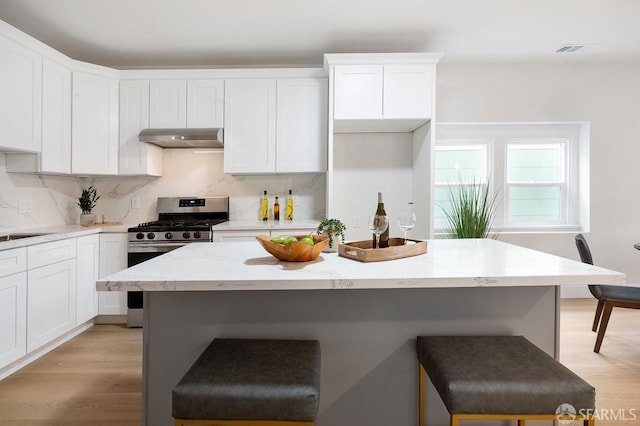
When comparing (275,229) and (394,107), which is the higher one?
(394,107)

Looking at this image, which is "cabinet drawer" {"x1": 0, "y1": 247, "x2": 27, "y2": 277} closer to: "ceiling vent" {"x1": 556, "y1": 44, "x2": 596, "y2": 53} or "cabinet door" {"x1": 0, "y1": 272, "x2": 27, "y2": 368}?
"cabinet door" {"x1": 0, "y1": 272, "x2": 27, "y2": 368}

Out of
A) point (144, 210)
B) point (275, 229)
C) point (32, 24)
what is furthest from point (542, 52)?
point (32, 24)

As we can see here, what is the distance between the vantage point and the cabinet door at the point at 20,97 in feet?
8.79

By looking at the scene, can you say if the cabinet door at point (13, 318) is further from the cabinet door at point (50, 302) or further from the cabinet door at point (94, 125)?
the cabinet door at point (94, 125)

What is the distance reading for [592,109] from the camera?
410 cm

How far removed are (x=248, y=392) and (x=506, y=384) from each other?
0.80m

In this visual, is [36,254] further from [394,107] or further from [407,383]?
[394,107]

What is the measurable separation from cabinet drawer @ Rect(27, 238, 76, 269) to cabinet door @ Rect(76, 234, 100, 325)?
100 mm

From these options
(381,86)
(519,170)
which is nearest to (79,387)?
(381,86)

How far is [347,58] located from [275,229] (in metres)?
1.67

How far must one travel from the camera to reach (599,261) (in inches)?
164

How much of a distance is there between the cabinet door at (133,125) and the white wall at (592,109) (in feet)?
9.88

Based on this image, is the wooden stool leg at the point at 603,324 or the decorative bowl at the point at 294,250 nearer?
the decorative bowl at the point at 294,250

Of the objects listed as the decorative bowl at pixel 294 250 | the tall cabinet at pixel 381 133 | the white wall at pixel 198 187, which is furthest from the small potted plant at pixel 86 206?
the decorative bowl at pixel 294 250
